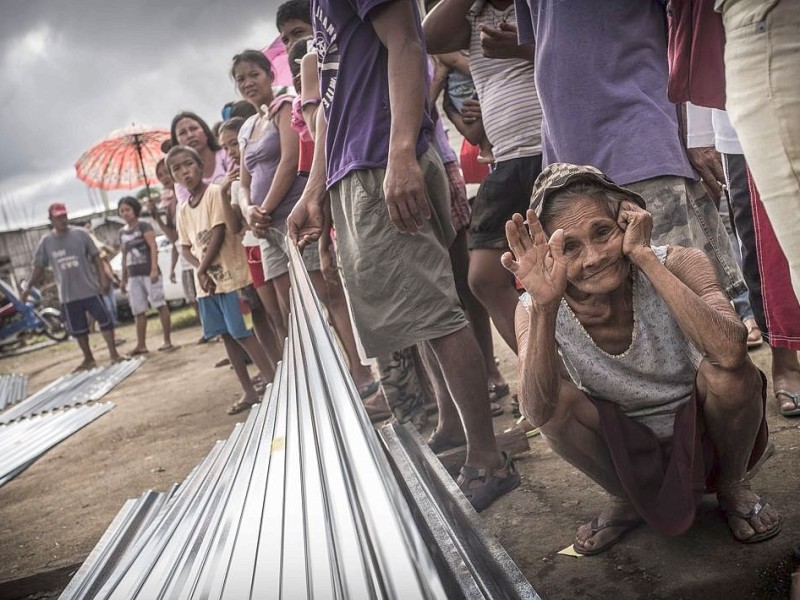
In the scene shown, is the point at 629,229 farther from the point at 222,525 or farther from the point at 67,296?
the point at 67,296

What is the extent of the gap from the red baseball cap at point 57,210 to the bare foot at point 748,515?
7.87 meters

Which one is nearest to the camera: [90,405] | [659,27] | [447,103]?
[659,27]

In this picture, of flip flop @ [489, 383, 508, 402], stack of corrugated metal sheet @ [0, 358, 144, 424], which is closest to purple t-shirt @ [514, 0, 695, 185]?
flip flop @ [489, 383, 508, 402]

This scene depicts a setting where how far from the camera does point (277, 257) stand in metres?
3.93

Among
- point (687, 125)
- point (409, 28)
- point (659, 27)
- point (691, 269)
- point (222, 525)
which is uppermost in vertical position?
point (409, 28)

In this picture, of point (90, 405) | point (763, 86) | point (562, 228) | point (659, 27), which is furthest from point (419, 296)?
point (90, 405)

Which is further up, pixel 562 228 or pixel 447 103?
pixel 447 103

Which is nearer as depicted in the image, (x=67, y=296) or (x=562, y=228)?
(x=562, y=228)

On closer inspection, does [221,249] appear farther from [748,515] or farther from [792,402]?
[748,515]

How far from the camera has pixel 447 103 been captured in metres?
3.44

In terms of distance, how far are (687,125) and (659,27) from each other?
0.51 meters

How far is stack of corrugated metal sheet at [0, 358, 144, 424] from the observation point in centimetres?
639

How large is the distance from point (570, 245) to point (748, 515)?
2.47 ft

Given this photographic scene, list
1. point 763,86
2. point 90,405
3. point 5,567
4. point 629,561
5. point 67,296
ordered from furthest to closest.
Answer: point 67,296 < point 90,405 < point 5,567 < point 629,561 < point 763,86
